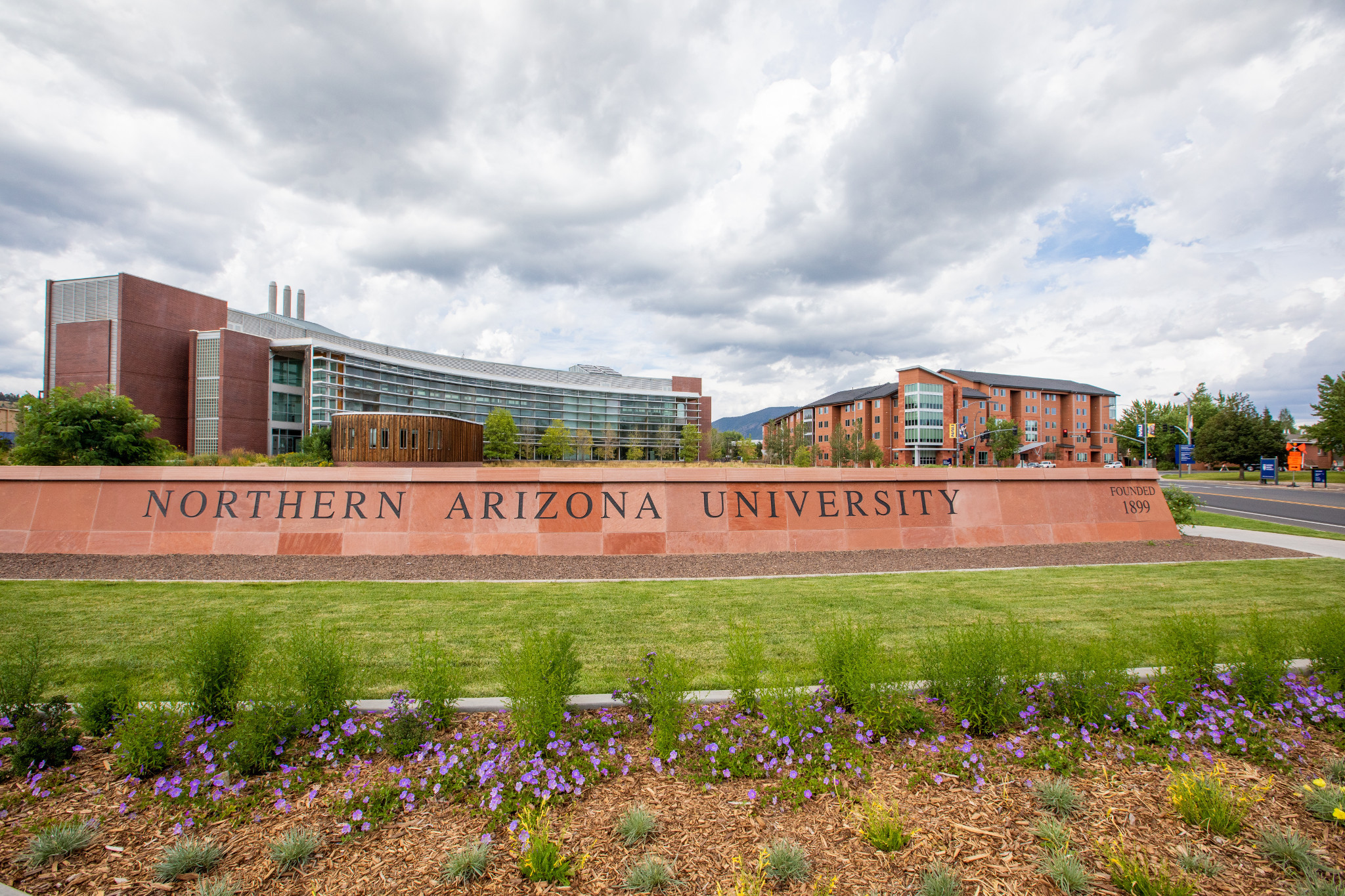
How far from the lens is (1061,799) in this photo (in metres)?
3.06

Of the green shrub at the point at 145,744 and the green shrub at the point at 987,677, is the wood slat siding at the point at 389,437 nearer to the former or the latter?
the green shrub at the point at 145,744

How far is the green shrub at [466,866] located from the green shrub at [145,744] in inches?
82.1

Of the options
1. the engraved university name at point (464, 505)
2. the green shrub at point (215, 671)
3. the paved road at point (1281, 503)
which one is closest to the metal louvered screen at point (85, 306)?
the engraved university name at point (464, 505)

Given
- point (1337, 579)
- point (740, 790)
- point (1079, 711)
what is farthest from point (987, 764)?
point (1337, 579)

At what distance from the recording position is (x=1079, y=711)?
391 cm

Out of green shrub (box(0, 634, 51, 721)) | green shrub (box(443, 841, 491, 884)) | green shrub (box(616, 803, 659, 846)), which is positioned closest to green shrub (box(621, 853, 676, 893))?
green shrub (box(616, 803, 659, 846))

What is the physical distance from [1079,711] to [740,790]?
257 centimetres

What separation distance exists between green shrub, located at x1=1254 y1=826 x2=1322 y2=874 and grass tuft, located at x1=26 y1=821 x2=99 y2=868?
586 cm

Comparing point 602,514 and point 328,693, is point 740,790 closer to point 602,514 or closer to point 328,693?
point 328,693

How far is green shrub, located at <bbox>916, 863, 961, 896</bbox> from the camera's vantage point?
243cm

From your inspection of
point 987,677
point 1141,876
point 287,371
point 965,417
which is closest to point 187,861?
point 1141,876

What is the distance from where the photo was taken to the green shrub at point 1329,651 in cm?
428

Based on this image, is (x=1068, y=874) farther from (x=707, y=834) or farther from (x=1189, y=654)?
(x=1189, y=654)

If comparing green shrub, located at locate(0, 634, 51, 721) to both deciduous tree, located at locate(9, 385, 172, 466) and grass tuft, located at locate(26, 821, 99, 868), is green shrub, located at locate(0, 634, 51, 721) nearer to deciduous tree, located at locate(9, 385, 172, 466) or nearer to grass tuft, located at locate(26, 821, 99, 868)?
grass tuft, located at locate(26, 821, 99, 868)
